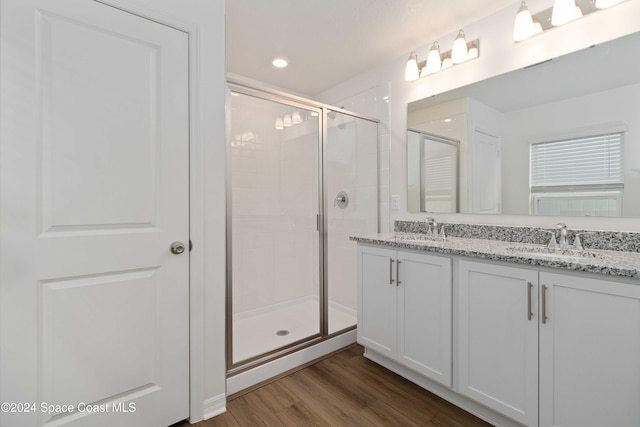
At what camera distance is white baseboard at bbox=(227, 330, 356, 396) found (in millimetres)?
1782

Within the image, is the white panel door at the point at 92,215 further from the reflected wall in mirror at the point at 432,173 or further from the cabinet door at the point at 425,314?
the reflected wall in mirror at the point at 432,173

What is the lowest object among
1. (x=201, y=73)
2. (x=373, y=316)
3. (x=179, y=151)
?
(x=373, y=316)

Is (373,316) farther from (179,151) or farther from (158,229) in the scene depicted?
(179,151)

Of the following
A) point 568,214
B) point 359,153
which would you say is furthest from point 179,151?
point 568,214

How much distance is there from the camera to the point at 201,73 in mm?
1537

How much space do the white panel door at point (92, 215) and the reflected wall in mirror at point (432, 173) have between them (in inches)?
68.1

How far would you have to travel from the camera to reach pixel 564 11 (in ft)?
5.29

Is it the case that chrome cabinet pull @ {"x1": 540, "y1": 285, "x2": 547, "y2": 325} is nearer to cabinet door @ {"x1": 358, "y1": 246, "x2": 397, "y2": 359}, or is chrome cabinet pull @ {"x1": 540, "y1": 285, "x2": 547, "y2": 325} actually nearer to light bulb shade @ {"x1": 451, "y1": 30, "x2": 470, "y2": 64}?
cabinet door @ {"x1": 358, "y1": 246, "x2": 397, "y2": 359}

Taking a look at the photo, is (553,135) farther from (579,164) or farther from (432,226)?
(432,226)

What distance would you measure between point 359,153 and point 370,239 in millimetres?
1061

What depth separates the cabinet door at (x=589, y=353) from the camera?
42.7 inches

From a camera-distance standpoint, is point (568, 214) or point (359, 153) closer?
point (568, 214)

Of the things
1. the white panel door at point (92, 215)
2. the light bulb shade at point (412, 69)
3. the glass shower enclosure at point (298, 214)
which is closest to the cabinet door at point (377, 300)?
the glass shower enclosure at point (298, 214)

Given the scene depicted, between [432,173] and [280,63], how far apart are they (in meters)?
1.65
